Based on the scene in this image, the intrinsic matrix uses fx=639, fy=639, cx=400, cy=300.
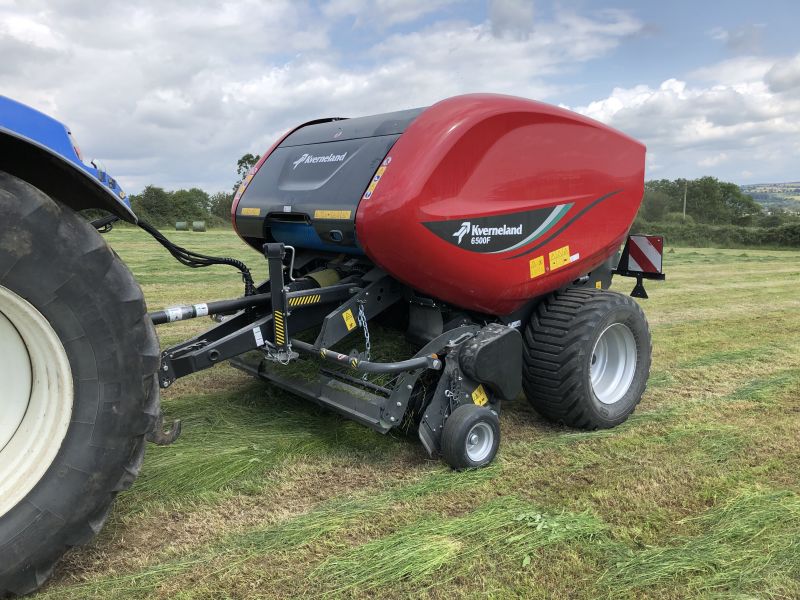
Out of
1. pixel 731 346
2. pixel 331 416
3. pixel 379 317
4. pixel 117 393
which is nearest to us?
pixel 117 393

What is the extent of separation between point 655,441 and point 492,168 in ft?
5.88

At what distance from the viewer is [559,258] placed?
A: 3.89 m

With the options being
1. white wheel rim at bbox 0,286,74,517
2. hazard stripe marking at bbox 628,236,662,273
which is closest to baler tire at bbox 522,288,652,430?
hazard stripe marking at bbox 628,236,662,273

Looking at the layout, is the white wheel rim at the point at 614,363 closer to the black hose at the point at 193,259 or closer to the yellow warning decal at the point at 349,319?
the yellow warning decal at the point at 349,319

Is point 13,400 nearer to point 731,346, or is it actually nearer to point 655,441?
point 655,441

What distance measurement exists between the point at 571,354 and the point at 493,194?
1.04m

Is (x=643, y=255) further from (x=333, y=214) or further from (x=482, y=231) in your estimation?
(x=333, y=214)

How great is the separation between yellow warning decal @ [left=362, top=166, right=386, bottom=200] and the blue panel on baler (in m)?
0.32

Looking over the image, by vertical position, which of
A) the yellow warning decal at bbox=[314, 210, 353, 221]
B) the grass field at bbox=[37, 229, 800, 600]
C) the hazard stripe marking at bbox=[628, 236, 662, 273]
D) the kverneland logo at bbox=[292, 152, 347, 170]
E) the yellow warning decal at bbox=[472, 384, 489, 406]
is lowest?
the grass field at bbox=[37, 229, 800, 600]

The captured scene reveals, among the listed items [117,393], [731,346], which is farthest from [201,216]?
[117,393]

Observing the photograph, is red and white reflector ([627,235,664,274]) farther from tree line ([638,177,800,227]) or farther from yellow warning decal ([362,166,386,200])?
tree line ([638,177,800,227])

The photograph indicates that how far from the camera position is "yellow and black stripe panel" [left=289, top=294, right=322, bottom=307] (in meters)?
3.30

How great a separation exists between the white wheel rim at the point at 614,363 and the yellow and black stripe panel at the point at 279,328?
6.77 feet

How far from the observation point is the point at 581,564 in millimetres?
2377
